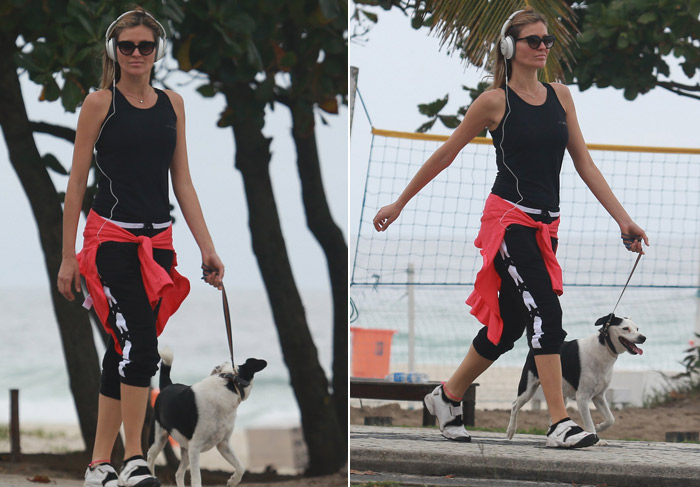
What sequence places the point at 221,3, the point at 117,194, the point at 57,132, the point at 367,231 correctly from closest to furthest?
1. the point at 117,194
2. the point at 221,3
3. the point at 57,132
4. the point at 367,231

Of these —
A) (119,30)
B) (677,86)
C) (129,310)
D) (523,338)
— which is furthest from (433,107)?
(523,338)

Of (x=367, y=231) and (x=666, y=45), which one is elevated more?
(x=666, y=45)

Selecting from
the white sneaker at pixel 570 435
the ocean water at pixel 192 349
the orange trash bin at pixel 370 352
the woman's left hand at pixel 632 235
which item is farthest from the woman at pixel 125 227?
the ocean water at pixel 192 349

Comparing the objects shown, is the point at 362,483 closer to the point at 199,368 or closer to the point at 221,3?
the point at 221,3

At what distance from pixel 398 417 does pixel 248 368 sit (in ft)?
15.9

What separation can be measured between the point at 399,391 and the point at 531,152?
2.53 metres

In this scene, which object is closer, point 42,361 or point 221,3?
point 221,3

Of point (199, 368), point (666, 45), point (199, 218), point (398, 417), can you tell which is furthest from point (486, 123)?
point (199, 368)

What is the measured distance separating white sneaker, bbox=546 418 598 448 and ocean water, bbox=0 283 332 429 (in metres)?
15.3

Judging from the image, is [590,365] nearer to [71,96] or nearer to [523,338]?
[71,96]

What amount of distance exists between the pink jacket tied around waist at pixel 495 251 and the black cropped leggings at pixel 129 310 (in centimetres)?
147

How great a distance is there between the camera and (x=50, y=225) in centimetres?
676

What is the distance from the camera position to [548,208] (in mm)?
4156

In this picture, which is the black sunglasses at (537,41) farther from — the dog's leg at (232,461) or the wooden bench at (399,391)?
the wooden bench at (399,391)
